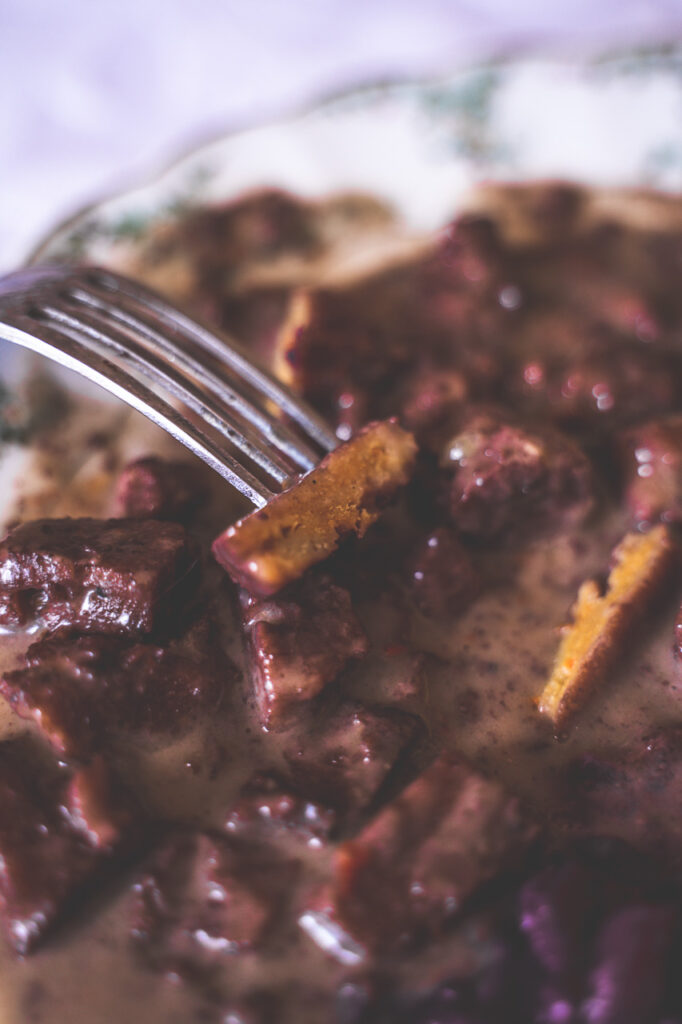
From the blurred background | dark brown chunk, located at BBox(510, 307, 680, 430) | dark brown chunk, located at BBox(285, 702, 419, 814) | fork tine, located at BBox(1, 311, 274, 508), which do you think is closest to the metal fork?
fork tine, located at BBox(1, 311, 274, 508)

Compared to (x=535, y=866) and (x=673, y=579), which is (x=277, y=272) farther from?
(x=535, y=866)

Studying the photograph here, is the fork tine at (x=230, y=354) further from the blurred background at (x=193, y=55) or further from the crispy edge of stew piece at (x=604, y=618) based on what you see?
the blurred background at (x=193, y=55)

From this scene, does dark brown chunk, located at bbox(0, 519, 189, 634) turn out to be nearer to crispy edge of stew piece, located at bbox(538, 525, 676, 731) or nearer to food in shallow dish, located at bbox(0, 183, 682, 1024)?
food in shallow dish, located at bbox(0, 183, 682, 1024)

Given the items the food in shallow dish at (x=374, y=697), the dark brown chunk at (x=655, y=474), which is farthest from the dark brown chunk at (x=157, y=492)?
the dark brown chunk at (x=655, y=474)

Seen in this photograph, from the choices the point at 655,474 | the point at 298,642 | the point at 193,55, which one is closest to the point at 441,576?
the point at 298,642

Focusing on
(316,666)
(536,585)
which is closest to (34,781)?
(316,666)

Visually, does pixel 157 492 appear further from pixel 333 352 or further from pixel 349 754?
pixel 349 754
